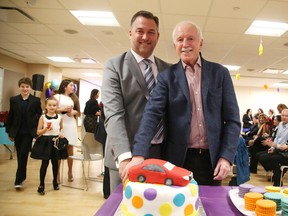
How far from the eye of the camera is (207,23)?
4473mm

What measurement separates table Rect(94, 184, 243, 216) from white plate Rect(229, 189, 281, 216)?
1cm

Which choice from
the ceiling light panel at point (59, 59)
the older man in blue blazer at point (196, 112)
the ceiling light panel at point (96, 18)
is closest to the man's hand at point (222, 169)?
the older man in blue blazer at point (196, 112)

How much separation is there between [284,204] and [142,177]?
0.46 m

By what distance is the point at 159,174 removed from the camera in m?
0.81

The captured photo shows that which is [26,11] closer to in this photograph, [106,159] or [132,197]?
[106,159]

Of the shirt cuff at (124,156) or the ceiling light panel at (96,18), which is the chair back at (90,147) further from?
the shirt cuff at (124,156)

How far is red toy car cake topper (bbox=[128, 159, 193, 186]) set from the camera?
81cm

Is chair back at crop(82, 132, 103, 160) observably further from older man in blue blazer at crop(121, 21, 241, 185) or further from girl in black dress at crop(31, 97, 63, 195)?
Result: older man in blue blazer at crop(121, 21, 241, 185)

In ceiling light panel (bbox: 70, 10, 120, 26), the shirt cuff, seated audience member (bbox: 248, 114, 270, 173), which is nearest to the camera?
the shirt cuff

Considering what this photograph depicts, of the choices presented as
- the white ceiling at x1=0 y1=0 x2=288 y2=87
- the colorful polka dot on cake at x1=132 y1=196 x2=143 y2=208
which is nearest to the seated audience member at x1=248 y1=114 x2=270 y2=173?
the white ceiling at x1=0 y1=0 x2=288 y2=87

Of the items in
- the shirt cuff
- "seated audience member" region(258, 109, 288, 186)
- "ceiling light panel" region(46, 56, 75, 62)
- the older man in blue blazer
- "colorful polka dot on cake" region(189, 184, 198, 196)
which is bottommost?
"seated audience member" region(258, 109, 288, 186)

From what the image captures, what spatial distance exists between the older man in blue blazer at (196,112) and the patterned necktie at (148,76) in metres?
0.08

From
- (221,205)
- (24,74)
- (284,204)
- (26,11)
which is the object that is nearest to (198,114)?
(221,205)

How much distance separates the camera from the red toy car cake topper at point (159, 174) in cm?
81
